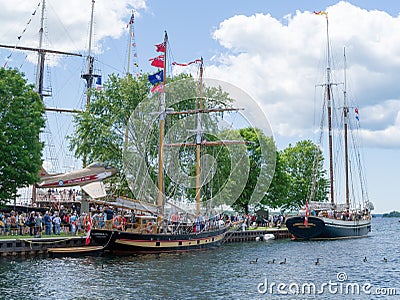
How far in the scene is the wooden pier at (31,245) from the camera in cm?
3309

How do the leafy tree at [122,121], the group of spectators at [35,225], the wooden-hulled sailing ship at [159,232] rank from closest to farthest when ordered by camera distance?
the wooden-hulled sailing ship at [159,232], the group of spectators at [35,225], the leafy tree at [122,121]

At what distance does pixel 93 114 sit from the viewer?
188 feet

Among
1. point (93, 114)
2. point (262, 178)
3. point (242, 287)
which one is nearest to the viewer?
point (242, 287)

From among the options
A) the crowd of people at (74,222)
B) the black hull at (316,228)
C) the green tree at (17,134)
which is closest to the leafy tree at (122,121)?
the crowd of people at (74,222)

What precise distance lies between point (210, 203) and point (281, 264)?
1515 cm

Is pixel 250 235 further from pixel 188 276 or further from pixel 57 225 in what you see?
pixel 188 276

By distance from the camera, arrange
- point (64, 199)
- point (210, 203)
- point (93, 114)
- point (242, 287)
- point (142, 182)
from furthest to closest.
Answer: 1. point (93, 114)
2. point (64, 199)
3. point (210, 203)
4. point (142, 182)
5. point (242, 287)

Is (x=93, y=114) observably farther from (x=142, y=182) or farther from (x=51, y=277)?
(x=51, y=277)

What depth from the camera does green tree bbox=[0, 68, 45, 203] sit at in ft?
132

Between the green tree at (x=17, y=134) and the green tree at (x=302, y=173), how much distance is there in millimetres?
45908

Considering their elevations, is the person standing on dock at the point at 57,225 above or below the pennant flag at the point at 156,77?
below

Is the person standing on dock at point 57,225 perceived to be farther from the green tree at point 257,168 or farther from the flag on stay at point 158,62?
the green tree at point 257,168


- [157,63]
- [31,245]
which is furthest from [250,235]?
[31,245]

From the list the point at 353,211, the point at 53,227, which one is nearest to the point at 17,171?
the point at 53,227
